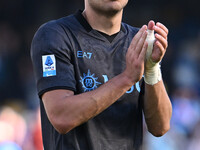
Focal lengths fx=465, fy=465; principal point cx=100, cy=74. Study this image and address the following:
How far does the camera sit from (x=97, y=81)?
269 cm

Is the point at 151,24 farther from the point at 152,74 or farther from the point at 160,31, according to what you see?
the point at 152,74

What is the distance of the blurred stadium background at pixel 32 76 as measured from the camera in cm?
839

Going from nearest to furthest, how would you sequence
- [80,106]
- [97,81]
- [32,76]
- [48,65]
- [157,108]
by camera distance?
1. [80,106]
2. [48,65]
3. [97,81]
4. [157,108]
5. [32,76]

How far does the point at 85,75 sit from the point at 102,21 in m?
0.39

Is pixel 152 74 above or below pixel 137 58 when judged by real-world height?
below

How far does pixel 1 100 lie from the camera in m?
11.2

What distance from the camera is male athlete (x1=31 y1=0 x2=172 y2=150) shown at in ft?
8.18

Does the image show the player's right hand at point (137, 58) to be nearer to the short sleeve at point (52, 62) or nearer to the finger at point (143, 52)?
the finger at point (143, 52)

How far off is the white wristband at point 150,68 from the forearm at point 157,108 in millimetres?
42

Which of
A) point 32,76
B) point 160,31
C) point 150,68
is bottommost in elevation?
point 32,76

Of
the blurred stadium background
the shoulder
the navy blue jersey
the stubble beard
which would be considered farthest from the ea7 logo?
the blurred stadium background

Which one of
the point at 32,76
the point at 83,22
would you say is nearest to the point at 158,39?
the point at 83,22

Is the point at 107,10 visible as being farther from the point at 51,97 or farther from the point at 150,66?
the point at 51,97

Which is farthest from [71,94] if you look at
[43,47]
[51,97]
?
[43,47]
